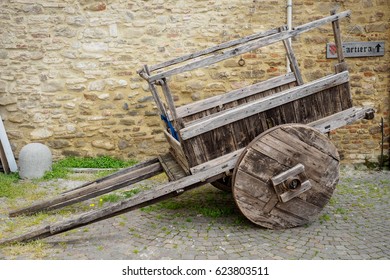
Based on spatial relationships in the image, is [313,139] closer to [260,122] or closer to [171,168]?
[260,122]

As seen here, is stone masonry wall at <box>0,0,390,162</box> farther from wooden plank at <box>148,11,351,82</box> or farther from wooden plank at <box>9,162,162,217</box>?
wooden plank at <box>148,11,351,82</box>

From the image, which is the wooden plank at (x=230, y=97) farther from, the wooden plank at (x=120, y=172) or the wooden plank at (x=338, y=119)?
the wooden plank at (x=338, y=119)

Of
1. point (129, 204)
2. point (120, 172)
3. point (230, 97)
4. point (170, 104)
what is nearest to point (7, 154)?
point (120, 172)

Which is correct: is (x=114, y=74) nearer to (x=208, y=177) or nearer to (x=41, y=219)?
(x=41, y=219)

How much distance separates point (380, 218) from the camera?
4.15 meters

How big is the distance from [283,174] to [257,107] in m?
0.64

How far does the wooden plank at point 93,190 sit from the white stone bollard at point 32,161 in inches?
65.6

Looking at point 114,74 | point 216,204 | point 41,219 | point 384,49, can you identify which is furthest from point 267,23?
point 41,219

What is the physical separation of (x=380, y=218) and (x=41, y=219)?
363 cm

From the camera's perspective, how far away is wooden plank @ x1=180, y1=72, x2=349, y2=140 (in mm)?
3498

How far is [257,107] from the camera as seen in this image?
3576mm

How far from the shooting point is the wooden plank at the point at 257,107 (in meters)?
3.50

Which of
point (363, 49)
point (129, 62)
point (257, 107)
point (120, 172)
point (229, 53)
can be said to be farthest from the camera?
point (129, 62)

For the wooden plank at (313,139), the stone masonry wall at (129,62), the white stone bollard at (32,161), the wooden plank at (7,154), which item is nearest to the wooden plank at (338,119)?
the wooden plank at (313,139)
